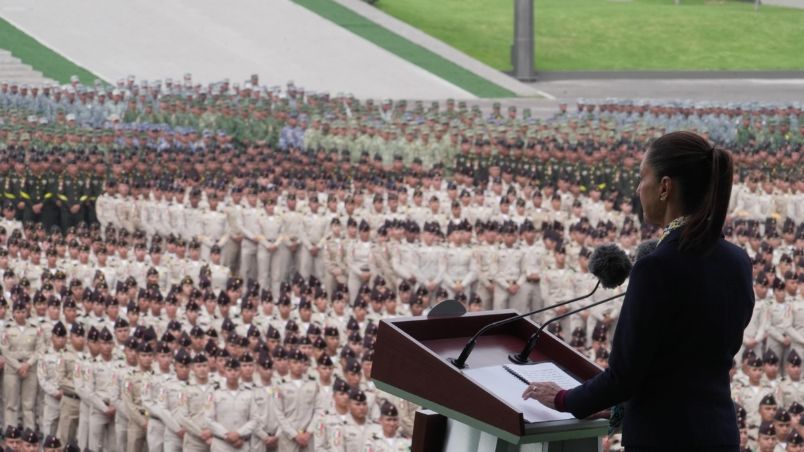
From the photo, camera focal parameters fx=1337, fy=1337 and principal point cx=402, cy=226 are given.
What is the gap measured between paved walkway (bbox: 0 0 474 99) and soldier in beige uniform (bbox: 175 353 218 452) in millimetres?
21483

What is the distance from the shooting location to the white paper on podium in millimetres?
2488

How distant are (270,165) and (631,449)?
13114mm

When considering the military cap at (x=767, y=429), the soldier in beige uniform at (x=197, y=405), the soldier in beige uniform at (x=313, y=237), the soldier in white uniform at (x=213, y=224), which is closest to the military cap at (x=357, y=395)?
the soldier in beige uniform at (x=197, y=405)

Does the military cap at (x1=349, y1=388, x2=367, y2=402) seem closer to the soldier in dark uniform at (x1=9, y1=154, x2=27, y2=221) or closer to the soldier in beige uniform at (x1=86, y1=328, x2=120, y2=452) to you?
the soldier in beige uniform at (x1=86, y1=328, x2=120, y2=452)

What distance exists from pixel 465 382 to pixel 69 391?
7.05 m

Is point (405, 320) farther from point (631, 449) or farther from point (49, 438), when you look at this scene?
point (49, 438)

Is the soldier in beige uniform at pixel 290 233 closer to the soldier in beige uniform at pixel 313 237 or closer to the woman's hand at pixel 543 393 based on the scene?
the soldier in beige uniform at pixel 313 237

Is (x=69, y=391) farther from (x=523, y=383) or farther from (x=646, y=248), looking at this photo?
(x=646, y=248)

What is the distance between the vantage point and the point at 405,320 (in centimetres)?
272

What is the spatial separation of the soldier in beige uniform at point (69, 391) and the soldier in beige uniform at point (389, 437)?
8.44ft

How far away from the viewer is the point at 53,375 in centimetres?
920

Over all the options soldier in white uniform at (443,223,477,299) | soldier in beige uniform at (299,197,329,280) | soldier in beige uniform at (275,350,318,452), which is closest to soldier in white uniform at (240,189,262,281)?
soldier in beige uniform at (299,197,329,280)

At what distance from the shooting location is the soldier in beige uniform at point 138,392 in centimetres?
854

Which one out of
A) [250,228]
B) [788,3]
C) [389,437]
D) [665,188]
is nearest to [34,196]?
[250,228]
